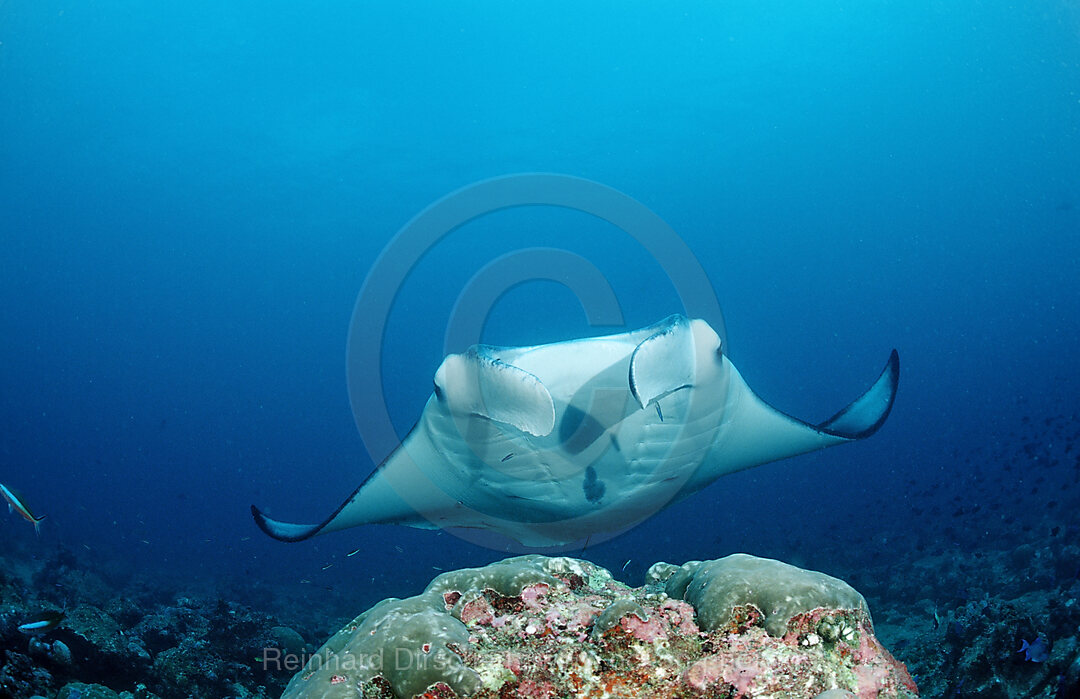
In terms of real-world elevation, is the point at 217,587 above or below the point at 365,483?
below

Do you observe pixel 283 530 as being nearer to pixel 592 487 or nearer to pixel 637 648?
pixel 592 487

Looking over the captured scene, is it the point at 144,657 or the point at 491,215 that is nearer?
the point at 144,657

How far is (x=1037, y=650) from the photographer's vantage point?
3.79 m

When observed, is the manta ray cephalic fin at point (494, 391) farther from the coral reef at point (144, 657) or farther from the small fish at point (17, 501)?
the small fish at point (17, 501)

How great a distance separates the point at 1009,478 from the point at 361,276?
5899cm

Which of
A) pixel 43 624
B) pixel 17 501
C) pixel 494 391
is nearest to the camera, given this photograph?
pixel 494 391

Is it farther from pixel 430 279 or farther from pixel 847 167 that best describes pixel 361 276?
pixel 847 167

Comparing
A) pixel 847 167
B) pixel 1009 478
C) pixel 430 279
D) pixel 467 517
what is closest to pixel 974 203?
pixel 847 167

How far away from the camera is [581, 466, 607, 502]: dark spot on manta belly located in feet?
10.7

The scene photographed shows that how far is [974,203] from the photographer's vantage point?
58.8 metres
